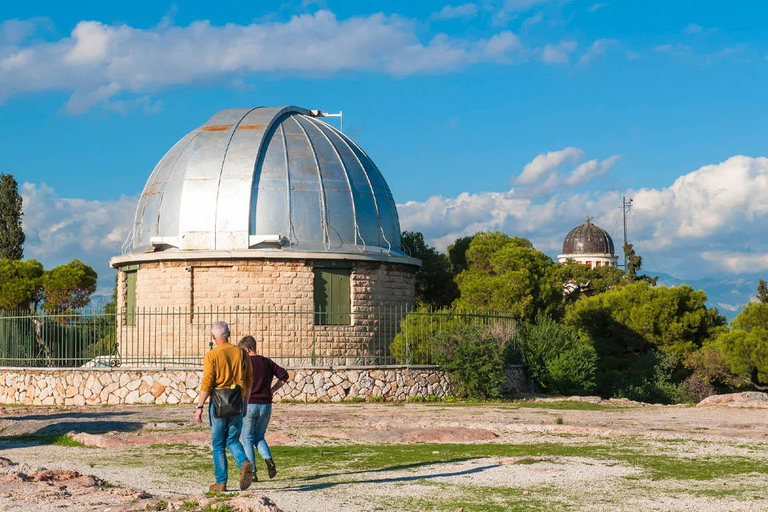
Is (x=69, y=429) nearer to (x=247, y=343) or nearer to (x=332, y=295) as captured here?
(x=247, y=343)

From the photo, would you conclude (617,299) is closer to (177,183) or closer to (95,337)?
(177,183)

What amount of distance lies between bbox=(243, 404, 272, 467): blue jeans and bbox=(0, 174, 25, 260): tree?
37087 mm

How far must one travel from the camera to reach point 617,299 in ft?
103

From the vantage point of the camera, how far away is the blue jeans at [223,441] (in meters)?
8.77

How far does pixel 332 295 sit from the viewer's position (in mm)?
24891

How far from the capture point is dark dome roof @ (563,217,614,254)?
79.7 meters

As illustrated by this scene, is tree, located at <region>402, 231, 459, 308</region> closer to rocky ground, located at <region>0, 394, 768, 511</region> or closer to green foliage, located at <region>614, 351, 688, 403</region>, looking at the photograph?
green foliage, located at <region>614, 351, 688, 403</region>

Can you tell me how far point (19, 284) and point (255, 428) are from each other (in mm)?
28834

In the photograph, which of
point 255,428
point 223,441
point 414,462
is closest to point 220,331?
point 223,441

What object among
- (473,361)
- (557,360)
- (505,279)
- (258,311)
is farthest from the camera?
(505,279)

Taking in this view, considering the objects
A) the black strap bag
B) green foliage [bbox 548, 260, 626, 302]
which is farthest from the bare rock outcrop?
green foliage [bbox 548, 260, 626, 302]

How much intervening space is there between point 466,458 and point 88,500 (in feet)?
15.1

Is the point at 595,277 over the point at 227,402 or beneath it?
over

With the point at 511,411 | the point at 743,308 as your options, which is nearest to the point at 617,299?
the point at 743,308
